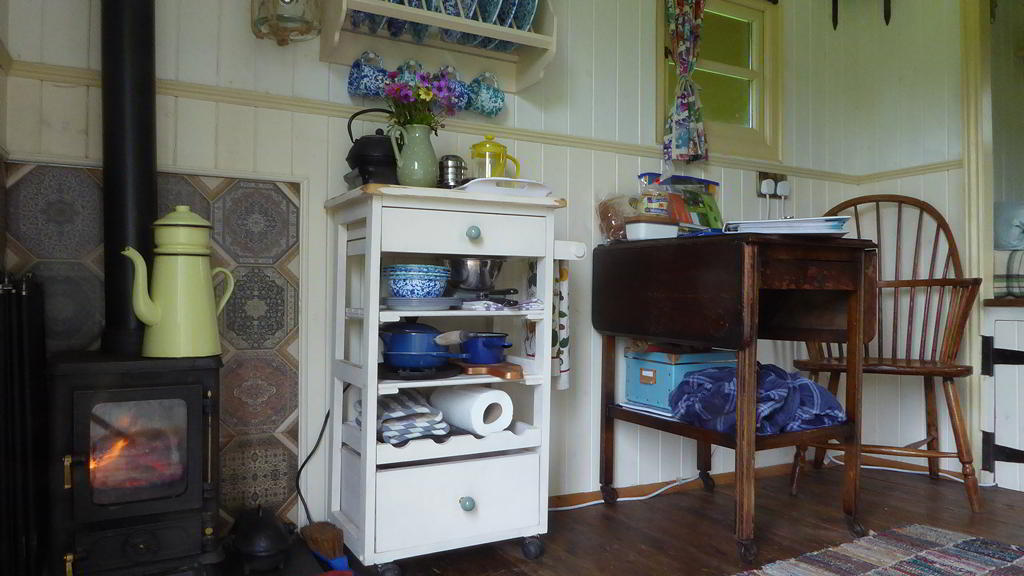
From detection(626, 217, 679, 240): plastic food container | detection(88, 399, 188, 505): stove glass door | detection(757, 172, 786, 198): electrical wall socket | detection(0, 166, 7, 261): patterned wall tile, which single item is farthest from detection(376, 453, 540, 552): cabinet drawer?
detection(757, 172, 786, 198): electrical wall socket

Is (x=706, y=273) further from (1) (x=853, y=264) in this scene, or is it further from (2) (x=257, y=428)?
(2) (x=257, y=428)

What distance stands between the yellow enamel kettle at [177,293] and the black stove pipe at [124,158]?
0.06 meters

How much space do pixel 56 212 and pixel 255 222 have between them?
479 millimetres

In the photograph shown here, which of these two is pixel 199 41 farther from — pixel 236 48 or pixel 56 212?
pixel 56 212

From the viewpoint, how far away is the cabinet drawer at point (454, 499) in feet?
6.13

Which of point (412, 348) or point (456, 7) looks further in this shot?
point (456, 7)

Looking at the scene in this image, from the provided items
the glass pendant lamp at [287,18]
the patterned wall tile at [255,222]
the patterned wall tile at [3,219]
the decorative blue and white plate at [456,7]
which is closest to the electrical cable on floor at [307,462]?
the patterned wall tile at [255,222]

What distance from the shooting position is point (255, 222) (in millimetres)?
2094

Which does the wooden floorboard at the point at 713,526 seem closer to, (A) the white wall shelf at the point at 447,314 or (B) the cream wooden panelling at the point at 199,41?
(A) the white wall shelf at the point at 447,314

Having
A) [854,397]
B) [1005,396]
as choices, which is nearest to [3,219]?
[854,397]

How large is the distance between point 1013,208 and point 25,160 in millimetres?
3338

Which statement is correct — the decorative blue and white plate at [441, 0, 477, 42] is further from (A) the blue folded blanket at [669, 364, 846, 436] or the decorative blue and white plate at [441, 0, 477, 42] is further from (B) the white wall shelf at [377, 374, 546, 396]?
(A) the blue folded blanket at [669, 364, 846, 436]

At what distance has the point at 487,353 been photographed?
81.2 inches

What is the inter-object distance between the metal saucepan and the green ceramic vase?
239 mm
